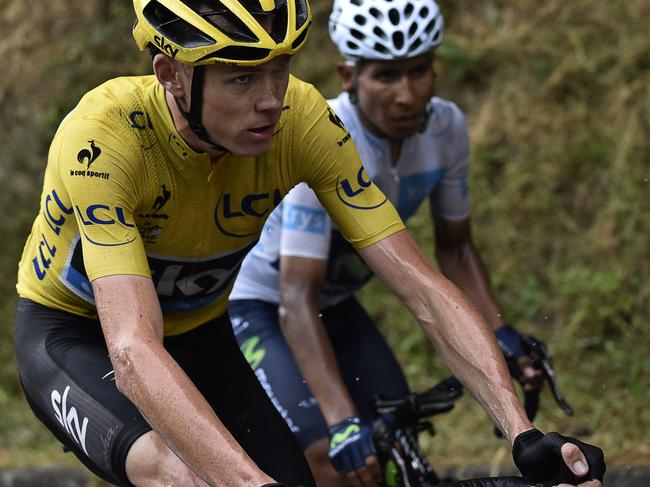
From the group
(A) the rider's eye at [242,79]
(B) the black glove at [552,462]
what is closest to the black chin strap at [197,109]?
(A) the rider's eye at [242,79]

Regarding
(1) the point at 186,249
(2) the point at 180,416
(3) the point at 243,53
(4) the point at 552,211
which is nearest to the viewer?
(2) the point at 180,416

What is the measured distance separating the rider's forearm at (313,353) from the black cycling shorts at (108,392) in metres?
0.41

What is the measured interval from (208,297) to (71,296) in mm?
487

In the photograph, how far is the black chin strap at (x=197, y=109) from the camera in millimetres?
3449

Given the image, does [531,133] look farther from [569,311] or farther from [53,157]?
[53,157]

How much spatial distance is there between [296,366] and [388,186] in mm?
873

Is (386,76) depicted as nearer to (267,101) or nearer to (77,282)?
(267,101)

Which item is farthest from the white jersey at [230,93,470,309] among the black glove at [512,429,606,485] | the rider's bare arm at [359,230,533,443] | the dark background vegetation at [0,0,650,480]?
the dark background vegetation at [0,0,650,480]

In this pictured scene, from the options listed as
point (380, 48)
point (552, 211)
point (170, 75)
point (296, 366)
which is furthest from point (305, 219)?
point (552, 211)

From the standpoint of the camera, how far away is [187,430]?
116 inches

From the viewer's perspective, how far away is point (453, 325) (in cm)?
357

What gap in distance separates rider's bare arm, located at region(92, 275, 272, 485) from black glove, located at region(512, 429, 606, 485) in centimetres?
70

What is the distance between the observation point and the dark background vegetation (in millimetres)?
7344

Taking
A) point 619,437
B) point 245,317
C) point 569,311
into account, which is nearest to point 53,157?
point 245,317
